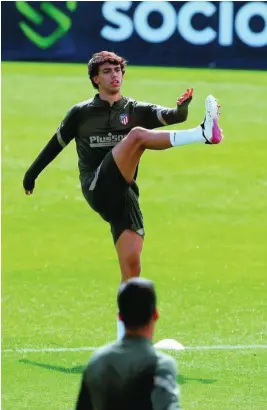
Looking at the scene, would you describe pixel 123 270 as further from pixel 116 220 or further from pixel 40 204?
pixel 40 204

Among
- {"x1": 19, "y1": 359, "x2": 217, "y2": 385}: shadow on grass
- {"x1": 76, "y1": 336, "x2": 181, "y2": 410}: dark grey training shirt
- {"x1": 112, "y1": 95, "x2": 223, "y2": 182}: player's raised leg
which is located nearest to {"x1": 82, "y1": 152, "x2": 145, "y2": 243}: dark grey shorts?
{"x1": 112, "y1": 95, "x2": 223, "y2": 182}: player's raised leg

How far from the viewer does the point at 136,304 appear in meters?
5.57

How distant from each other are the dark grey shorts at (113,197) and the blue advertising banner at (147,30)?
1298cm

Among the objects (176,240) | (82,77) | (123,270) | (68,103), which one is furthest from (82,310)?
(82,77)

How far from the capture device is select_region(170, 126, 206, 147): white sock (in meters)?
9.44

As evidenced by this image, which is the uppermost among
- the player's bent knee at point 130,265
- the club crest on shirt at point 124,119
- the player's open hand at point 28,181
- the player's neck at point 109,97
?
the player's neck at point 109,97

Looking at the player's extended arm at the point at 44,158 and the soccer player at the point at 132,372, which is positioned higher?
the soccer player at the point at 132,372

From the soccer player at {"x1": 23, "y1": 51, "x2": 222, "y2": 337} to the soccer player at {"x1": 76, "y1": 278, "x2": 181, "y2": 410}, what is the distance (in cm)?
417

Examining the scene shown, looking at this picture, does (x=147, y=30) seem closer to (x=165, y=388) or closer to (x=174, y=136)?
(x=174, y=136)

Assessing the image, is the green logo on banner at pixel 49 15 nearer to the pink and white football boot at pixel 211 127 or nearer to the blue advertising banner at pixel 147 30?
the blue advertising banner at pixel 147 30

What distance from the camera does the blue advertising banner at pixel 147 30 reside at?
22.8 m

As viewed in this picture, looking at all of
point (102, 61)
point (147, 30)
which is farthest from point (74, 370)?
point (147, 30)

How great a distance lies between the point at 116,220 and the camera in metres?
10.2

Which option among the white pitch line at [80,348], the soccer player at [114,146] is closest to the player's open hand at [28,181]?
the soccer player at [114,146]
